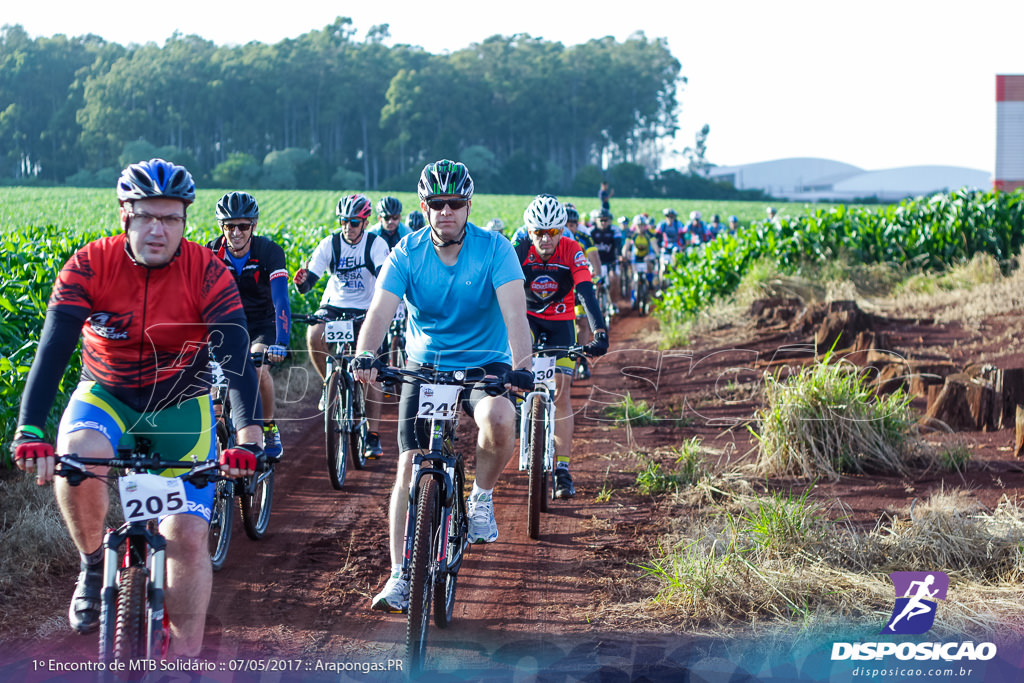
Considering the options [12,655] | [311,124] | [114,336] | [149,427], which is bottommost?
[12,655]

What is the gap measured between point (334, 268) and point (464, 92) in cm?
10581

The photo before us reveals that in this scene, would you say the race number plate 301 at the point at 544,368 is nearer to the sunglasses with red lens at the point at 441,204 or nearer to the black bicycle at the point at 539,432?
the black bicycle at the point at 539,432

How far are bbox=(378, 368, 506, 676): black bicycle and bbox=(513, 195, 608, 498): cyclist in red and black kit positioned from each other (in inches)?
108

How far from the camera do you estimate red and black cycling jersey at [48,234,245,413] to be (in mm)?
3898

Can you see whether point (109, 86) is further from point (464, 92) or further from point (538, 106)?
point (538, 106)

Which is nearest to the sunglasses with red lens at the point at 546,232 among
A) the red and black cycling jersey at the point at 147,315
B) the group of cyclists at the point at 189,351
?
the group of cyclists at the point at 189,351

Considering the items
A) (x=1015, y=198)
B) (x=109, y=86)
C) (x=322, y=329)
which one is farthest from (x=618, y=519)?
(x=109, y=86)

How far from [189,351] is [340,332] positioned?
4.41m

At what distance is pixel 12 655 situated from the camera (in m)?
4.73

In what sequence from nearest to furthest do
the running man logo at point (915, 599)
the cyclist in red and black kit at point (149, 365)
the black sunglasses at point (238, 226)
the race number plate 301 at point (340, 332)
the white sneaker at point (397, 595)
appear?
Result: 1. the cyclist in red and black kit at point (149, 365)
2. the white sneaker at point (397, 595)
3. the running man logo at point (915, 599)
4. the black sunglasses at point (238, 226)
5. the race number plate 301 at point (340, 332)

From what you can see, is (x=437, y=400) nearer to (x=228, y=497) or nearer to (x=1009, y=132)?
(x=228, y=497)

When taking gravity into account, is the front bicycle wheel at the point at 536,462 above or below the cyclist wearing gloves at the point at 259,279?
below

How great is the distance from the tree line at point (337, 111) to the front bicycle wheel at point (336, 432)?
5141 centimetres

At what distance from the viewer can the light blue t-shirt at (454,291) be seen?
4.93 meters
